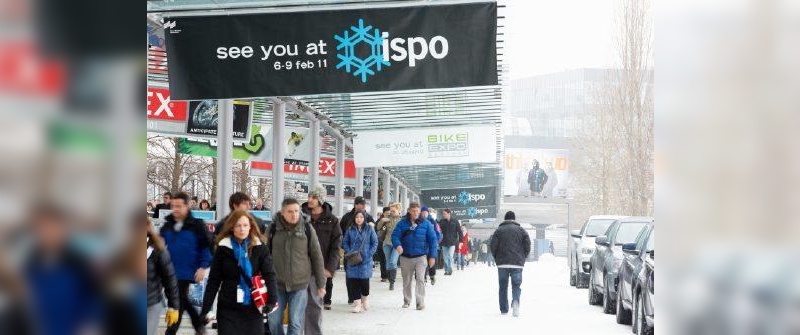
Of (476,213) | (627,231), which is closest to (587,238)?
(627,231)

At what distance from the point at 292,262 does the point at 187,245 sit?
1283 millimetres

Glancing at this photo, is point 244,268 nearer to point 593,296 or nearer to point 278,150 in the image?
point 278,150

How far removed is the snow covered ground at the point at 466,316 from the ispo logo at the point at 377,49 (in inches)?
172

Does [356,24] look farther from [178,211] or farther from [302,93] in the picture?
[178,211]

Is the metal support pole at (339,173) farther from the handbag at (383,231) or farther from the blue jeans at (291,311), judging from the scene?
the blue jeans at (291,311)

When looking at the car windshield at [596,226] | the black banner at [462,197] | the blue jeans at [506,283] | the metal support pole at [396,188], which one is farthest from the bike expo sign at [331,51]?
the black banner at [462,197]

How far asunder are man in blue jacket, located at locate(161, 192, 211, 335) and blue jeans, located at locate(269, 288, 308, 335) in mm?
826

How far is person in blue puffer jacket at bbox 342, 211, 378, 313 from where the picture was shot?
64.1 feet

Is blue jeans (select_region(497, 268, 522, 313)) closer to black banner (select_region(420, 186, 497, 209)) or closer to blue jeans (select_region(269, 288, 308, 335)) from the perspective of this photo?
blue jeans (select_region(269, 288, 308, 335))

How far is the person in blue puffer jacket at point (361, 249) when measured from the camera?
19547 mm

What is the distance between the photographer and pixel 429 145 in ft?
88.2
